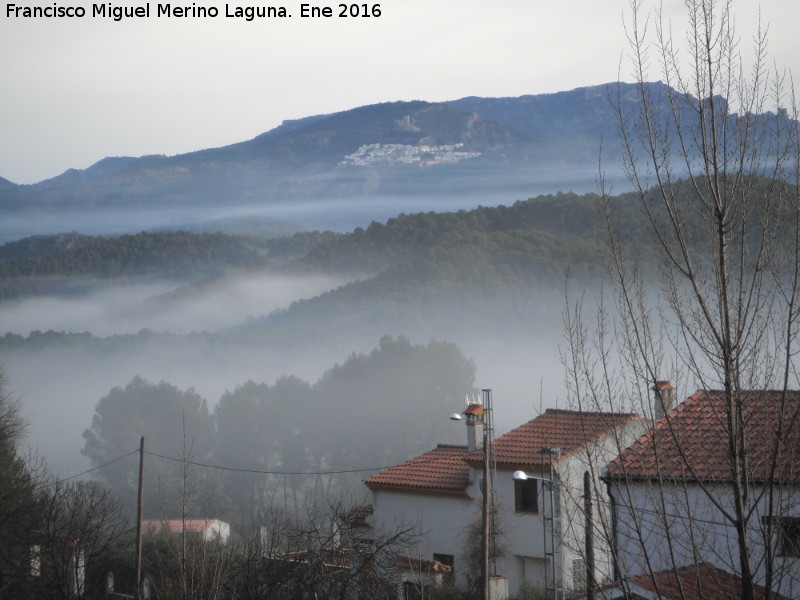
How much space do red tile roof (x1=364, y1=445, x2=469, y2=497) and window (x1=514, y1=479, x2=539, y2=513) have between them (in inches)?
52.7

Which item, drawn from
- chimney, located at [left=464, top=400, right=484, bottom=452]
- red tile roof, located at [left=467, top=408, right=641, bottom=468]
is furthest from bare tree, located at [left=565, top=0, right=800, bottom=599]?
chimney, located at [left=464, top=400, right=484, bottom=452]

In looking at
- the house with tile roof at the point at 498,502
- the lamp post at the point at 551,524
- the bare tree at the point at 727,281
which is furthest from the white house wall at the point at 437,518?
the bare tree at the point at 727,281

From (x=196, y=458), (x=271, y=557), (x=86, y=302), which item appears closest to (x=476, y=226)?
(x=196, y=458)

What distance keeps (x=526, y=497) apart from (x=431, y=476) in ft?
8.60

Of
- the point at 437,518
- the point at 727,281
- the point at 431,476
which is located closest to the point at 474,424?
the point at 431,476

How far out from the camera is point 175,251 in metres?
196

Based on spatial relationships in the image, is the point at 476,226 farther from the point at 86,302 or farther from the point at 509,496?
the point at 509,496

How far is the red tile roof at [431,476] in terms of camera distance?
25.6 meters

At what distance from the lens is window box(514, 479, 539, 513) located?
2511 centimetres

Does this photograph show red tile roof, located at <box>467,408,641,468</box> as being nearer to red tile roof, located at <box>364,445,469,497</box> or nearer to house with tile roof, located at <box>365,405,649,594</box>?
house with tile roof, located at <box>365,405,649,594</box>

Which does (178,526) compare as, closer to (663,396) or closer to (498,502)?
(498,502)

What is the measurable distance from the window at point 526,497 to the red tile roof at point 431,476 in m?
1.34

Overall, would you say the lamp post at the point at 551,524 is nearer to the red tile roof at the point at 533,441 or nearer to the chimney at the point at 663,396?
the red tile roof at the point at 533,441

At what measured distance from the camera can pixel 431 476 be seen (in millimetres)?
26328
